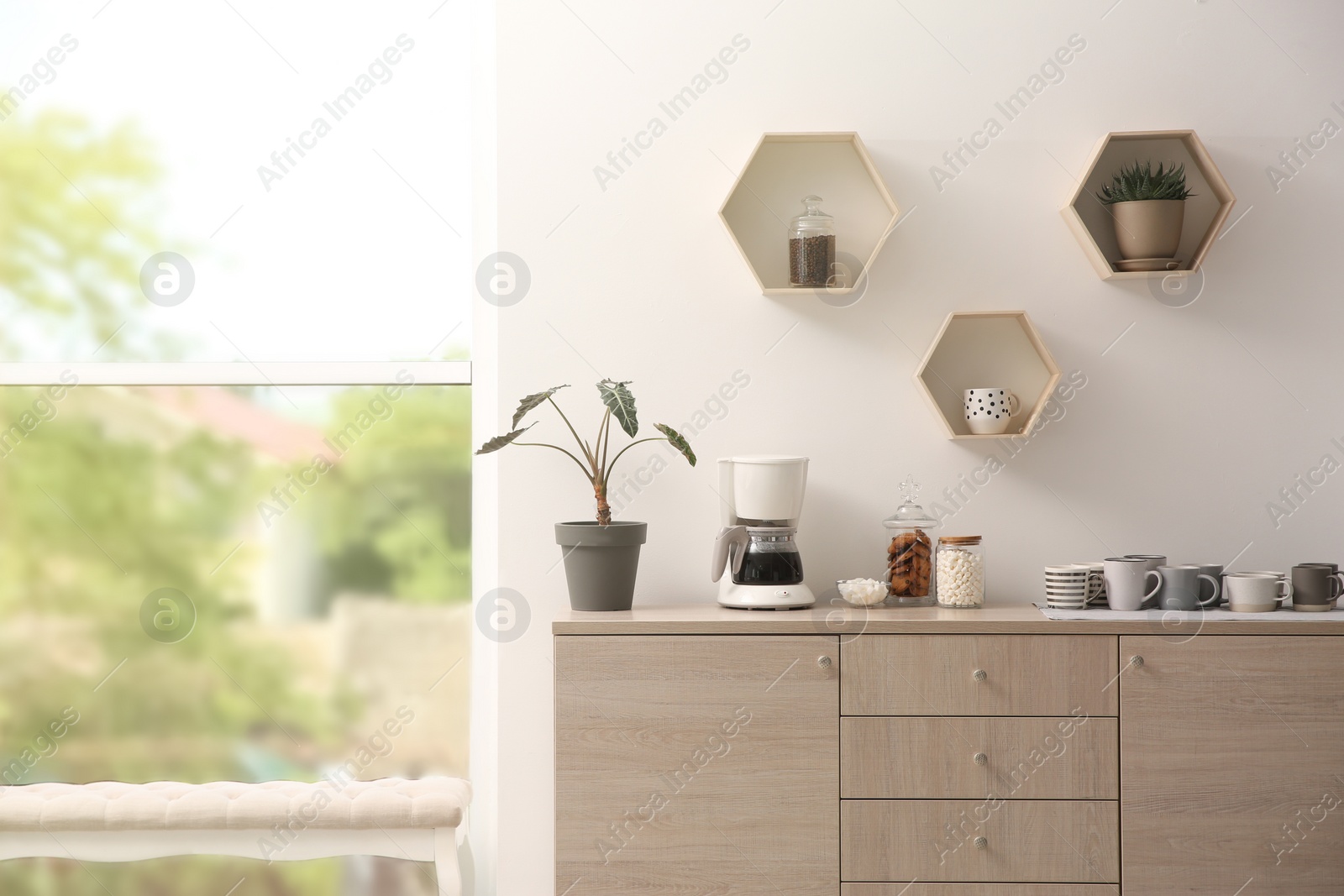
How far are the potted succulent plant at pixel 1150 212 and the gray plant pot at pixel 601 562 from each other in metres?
1.25

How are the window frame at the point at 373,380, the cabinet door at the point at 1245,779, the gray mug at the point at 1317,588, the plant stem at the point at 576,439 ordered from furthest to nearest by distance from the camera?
the window frame at the point at 373,380 < the plant stem at the point at 576,439 < the gray mug at the point at 1317,588 < the cabinet door at the point at 1245,779

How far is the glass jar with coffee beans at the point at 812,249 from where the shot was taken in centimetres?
210

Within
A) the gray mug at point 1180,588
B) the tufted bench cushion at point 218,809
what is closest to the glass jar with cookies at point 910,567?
the gray mug at point 1180,588

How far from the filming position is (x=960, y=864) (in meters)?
1.84

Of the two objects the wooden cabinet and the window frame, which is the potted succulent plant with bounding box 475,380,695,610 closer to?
the wooden cabinet

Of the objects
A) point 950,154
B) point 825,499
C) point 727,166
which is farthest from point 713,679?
point 950,154

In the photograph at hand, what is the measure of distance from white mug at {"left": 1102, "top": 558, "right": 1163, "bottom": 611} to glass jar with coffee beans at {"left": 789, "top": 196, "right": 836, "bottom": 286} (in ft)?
2.81

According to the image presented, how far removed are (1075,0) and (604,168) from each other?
1.14 meters

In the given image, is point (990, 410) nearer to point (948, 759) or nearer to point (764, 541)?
point (764, 541)

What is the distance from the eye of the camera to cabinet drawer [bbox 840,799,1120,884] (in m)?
1.83

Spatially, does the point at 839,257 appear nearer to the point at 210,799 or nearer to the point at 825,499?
the point at 825,499

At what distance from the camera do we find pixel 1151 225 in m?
2.08

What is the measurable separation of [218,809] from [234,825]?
1.8 inches

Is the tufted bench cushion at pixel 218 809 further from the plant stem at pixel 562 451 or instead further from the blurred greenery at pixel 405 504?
the plant stem at pixel 562 451
